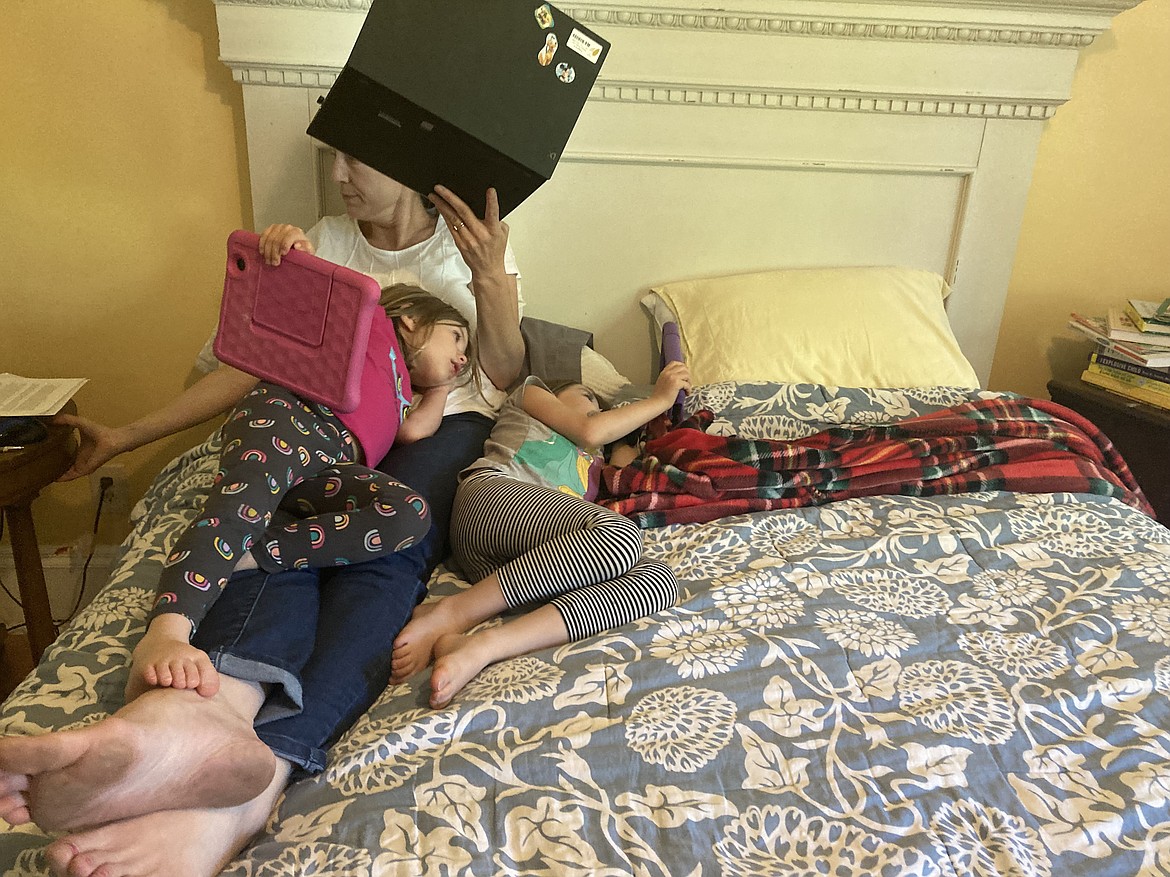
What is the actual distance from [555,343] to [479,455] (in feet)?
1.13

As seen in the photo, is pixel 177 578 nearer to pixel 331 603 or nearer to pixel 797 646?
pixel 331 603

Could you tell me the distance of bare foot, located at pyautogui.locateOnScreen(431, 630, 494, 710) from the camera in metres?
0.86

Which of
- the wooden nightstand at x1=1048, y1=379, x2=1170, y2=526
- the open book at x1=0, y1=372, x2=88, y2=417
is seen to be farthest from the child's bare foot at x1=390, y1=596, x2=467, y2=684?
the wooden nightstand at x1=1048, y1=379, x2=1170, y2=526

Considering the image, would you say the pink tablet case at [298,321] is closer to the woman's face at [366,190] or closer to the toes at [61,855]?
the woman's face at [366,190]

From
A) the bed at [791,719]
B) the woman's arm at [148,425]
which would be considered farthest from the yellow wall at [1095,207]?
the woman's arm at [148,425]

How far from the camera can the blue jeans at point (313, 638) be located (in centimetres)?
80

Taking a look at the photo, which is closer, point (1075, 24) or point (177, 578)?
point (177, 578)

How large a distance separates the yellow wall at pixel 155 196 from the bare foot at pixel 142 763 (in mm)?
1286

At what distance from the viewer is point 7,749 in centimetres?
58

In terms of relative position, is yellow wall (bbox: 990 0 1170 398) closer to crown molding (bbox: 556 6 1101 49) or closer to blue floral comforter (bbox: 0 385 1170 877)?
crown molding (bbox: 556 6 1101 49)

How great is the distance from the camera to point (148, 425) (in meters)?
A: 1.40

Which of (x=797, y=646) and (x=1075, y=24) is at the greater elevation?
(x=1075, y=24)

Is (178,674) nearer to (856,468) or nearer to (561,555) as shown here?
(561,555)

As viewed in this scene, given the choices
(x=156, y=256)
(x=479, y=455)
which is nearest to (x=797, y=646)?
(x=479, y=455)
